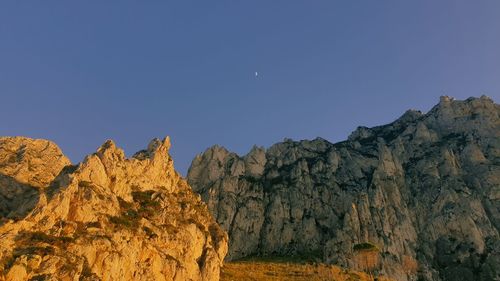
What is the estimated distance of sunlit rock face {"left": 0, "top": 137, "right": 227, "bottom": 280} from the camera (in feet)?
213

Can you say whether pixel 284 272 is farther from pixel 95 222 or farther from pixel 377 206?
pixel 95 222

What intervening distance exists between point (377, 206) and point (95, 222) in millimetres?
114600

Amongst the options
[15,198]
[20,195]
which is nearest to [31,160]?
[20,195]

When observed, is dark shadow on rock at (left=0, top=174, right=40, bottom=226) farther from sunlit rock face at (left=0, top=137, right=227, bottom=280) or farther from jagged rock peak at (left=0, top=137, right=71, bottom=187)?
jagged rock peak at (left=0, top=137, right=71, bottom=187)

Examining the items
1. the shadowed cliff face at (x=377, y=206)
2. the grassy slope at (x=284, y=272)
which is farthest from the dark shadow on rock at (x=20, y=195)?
Result: the shadowed cliff face at (x=377, y=206)

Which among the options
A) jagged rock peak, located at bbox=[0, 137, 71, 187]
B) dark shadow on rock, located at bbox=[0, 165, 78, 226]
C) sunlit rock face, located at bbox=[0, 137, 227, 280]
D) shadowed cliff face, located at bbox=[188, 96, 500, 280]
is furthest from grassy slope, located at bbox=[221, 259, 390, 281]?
dark shadow on rock, located at bbox=[0, 165, 78, 226]

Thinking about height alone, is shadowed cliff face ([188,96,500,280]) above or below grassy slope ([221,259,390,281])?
above

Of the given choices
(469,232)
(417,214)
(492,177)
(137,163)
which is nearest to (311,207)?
(417,214)

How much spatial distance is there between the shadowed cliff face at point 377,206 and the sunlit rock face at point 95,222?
195 feet

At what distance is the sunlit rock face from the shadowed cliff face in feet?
195

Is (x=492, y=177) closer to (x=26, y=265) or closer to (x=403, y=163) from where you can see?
(x=403, y=163)

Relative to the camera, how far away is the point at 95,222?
252ft

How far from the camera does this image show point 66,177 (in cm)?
8031

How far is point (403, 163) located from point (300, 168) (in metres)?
39.5
